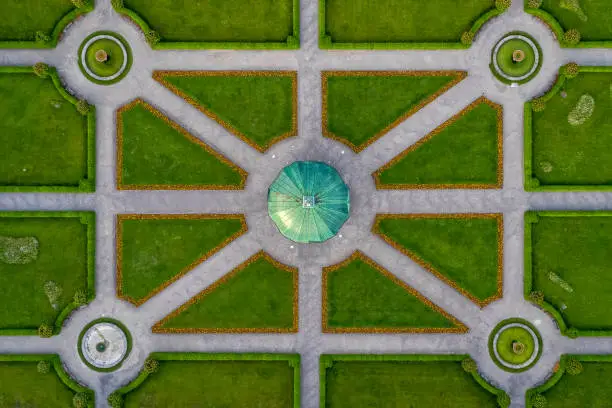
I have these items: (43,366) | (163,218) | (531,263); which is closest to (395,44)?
(531,263)

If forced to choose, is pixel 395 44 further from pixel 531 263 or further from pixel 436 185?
pixel 531 263

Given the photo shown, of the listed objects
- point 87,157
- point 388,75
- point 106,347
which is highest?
point 388,75

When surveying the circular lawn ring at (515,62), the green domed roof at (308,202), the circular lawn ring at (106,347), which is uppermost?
the circular lawn ring at (515,62)

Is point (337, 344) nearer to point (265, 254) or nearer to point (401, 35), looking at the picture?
point (265, 254)

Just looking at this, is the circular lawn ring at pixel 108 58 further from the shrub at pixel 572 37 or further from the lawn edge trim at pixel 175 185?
the shrub at pixel 572 37

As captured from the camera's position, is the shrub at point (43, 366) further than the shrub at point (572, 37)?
Yes

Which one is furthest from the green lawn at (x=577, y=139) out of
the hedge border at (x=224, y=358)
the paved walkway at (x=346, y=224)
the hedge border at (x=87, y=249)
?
the hedge border at (x=87, y=249)

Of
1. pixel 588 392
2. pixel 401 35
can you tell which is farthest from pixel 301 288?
pixel 588 392
